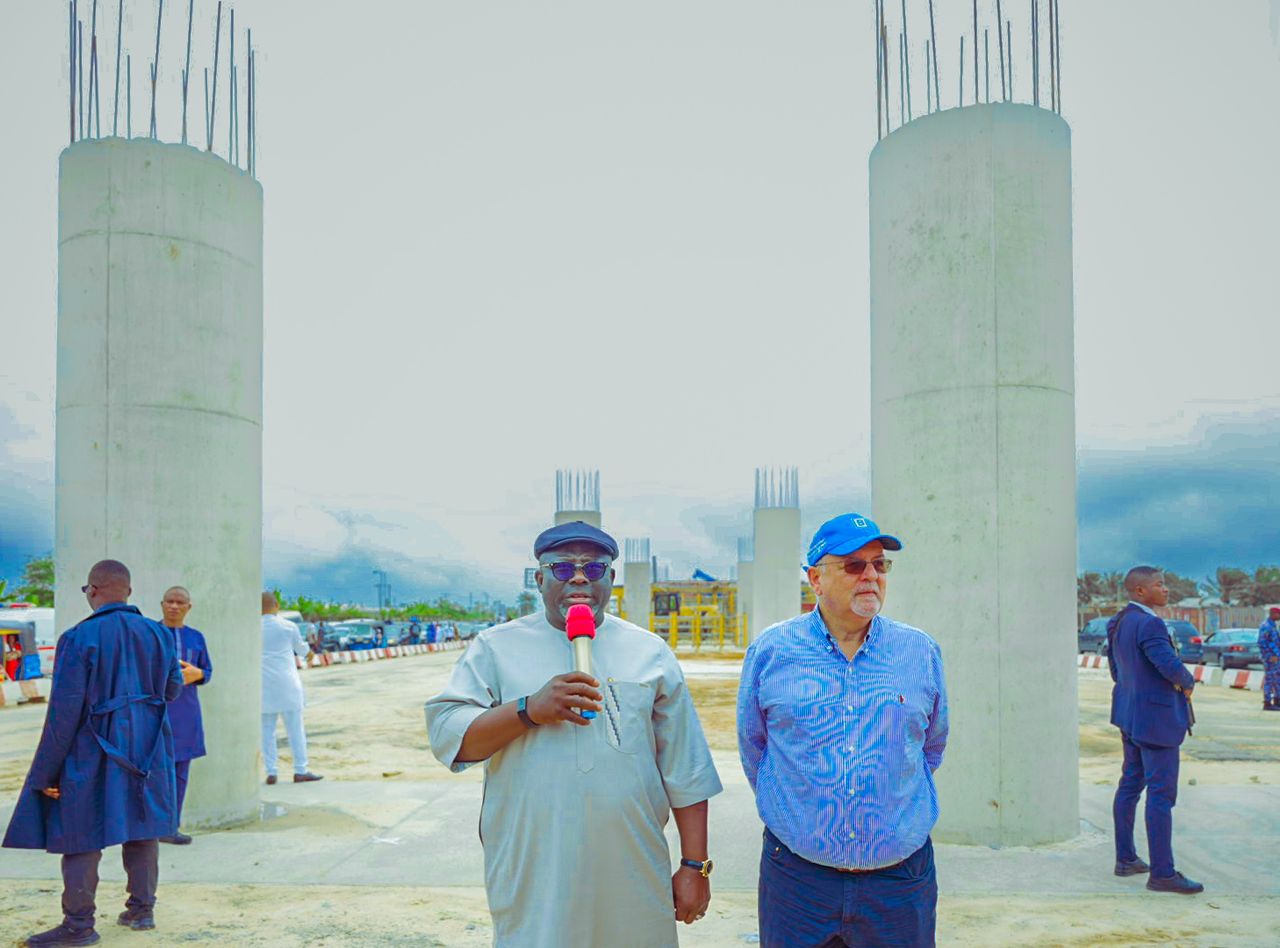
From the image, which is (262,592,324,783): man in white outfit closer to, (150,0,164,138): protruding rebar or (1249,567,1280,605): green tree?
(150,0,164,138): protruding rebar

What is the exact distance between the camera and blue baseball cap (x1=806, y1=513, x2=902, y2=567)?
3.16m

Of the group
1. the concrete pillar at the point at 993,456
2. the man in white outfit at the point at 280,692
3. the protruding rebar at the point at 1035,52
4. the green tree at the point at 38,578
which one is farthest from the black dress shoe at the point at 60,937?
the green tree at the point at 38,578

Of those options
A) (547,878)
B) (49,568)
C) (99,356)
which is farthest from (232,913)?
(49,568)

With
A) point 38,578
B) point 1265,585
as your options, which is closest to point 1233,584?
point 1265,585

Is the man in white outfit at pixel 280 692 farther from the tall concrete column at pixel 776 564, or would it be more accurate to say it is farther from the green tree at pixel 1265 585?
the green tree at pixel 1265 585

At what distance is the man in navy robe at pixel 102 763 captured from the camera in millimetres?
5094

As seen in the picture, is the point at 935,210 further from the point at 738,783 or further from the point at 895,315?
the point at 738,783

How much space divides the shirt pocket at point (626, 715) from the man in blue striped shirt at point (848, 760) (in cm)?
36

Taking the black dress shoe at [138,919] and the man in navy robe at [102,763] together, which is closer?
the man in navy robe at [102,763]

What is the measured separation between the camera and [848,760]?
304cm

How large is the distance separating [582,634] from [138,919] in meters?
3.89

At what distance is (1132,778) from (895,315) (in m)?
3.37

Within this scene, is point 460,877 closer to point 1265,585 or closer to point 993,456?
point 993,456

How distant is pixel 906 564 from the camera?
761 cm
